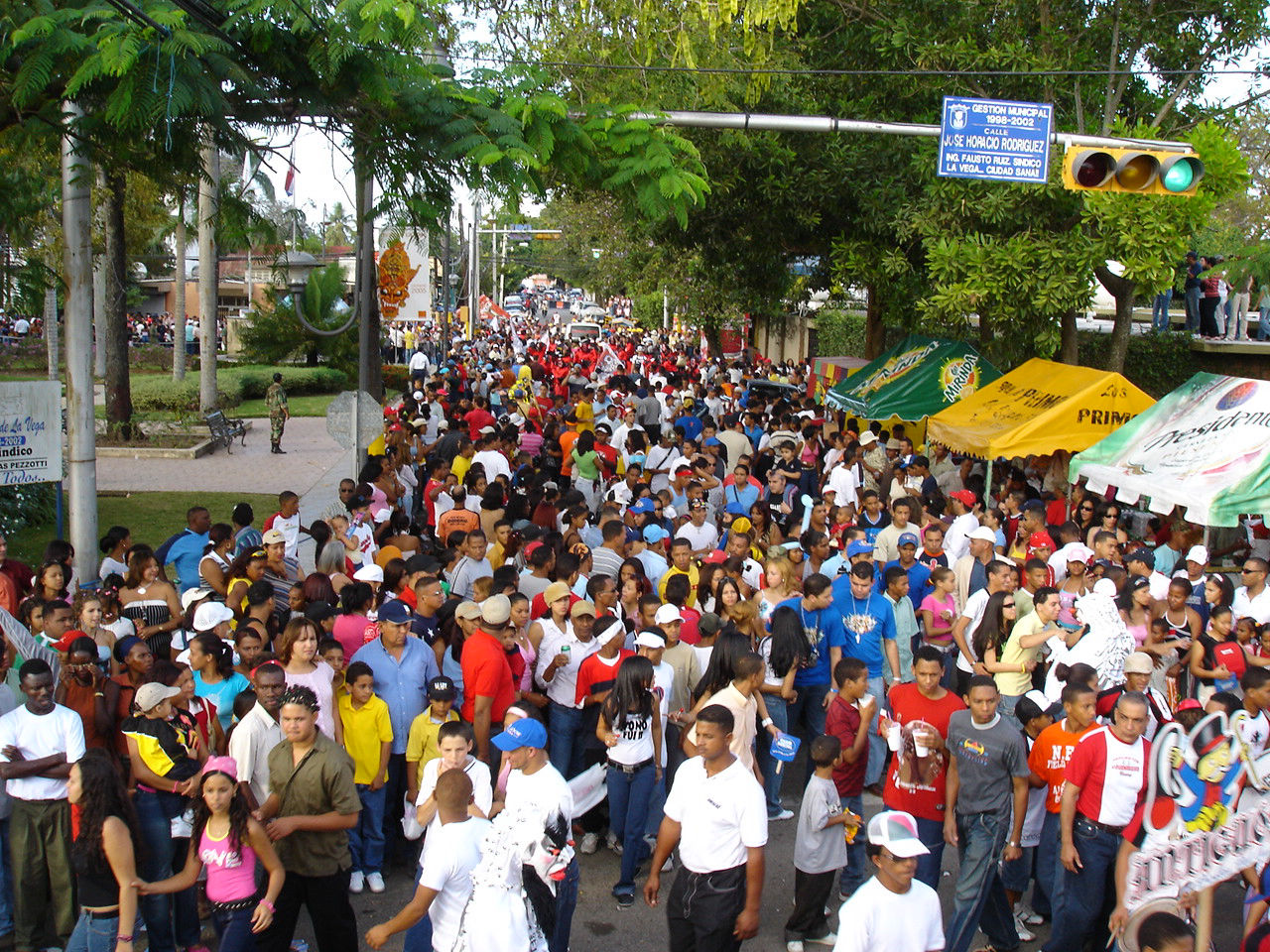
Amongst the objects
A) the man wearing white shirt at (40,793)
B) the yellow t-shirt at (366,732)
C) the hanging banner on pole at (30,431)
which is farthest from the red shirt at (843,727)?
the hanging banner on pole at (30,431)

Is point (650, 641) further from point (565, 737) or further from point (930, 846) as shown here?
point (930, 846)

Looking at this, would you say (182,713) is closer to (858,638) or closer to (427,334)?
(858,638)

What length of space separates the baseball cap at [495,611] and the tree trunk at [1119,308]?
10.8m

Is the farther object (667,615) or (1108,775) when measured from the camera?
(667,615)

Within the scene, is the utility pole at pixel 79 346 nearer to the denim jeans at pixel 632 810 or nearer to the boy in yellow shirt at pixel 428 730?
the boy in yellow shirt at pixel 428 730

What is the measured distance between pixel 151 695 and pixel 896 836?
345cm

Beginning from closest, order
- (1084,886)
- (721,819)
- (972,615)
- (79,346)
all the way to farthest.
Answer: (721,819)
(1084,886)
(972,615)
(79,346)

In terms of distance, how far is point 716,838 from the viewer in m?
5.12

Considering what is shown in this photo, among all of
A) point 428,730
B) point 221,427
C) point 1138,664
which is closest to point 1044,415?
point 1138,664

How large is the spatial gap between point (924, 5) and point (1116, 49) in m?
2.56

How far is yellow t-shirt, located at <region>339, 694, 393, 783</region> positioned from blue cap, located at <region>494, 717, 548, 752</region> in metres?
1.44

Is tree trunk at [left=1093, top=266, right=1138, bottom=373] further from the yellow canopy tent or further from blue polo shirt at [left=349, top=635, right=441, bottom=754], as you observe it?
blue polo shirt at [left=349, top=635, right=441, bottom=754]

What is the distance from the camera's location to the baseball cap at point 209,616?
23.2 ft

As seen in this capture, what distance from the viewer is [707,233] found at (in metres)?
20.0
